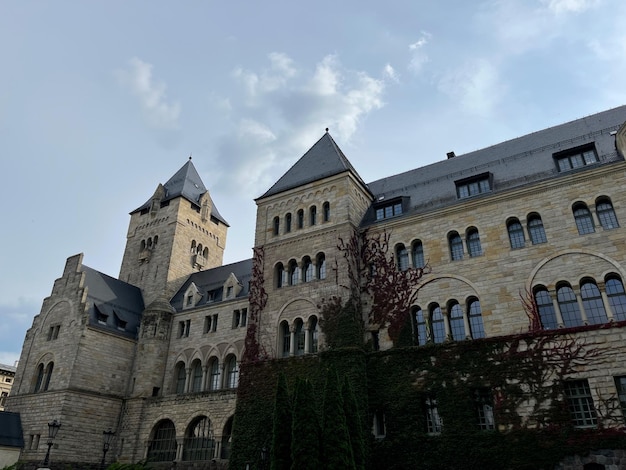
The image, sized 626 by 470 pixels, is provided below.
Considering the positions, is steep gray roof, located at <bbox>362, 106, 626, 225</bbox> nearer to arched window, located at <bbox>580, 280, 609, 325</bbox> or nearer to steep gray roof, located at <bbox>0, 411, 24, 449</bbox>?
arched window, located at <bbox>580, 280, 609, 325</bbox>

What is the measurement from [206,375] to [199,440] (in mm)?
4473

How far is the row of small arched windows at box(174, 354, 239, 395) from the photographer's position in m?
33.4

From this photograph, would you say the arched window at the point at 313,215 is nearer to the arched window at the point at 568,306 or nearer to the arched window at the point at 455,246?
the arched window at the point at 455,246

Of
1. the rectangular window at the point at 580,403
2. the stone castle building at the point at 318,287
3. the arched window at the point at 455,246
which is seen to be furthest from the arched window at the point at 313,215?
the rectangular window at the point at 580,403

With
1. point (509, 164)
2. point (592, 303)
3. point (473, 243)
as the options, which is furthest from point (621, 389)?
point (509, 164)

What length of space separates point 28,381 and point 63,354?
3.83 metres

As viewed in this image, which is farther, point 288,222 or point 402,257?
point 288,222

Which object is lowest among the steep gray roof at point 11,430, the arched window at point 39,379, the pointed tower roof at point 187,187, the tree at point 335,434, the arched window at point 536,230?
the tree at point 335,434

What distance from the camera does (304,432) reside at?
1590cm

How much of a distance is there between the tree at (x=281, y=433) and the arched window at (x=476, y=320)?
30.5 feet

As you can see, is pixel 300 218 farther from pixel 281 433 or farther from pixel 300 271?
pixel 281 433

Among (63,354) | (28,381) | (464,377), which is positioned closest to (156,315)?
(63,354)

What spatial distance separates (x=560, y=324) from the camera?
20.0 metres

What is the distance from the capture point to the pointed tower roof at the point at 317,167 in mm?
29047
